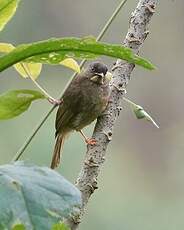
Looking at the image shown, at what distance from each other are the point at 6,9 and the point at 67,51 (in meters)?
Result: 0.12

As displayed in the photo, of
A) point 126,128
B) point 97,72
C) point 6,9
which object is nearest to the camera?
point 6,9

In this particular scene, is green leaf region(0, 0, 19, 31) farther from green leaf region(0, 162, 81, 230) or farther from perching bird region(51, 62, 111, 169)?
perching bird region(51, 62, 111, 169)

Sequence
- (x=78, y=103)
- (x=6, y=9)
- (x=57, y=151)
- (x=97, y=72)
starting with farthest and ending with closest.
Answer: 1. (x=78, y=103)
2. (x=97, y=72)
3. (x=57, y=151)
4. (x=6, y=9)

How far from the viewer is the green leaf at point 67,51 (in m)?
0.81

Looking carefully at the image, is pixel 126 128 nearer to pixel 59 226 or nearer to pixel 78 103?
pixel 78 103

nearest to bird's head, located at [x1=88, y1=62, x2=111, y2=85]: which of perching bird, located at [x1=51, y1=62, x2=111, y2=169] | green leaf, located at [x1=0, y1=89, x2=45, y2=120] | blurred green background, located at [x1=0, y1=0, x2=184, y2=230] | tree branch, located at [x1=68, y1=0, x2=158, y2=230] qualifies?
perching bird, located at [x1=51, y1=62, x2=111, y2=169]

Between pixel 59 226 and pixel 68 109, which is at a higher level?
pixel 68 109

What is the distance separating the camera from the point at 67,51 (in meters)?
0.84

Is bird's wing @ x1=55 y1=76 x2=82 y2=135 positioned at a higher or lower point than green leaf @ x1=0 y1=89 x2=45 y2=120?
higher

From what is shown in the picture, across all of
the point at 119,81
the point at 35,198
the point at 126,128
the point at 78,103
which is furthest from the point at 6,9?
the point at 126,128

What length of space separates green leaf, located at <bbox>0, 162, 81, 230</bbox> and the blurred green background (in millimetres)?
4920

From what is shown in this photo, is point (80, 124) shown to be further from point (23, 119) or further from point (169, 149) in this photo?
point (169, 149)

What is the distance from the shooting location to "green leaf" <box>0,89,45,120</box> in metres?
0.95

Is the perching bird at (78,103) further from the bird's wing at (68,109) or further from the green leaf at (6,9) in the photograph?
the green leaf at (6,9)
